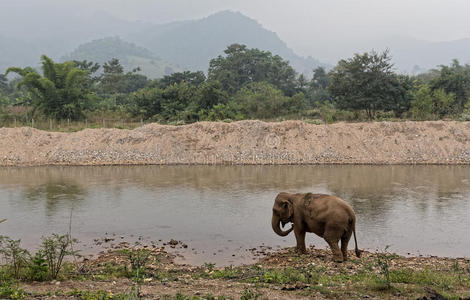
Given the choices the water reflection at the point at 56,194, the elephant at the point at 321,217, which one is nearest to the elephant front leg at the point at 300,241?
the elephant at the point at 321,217

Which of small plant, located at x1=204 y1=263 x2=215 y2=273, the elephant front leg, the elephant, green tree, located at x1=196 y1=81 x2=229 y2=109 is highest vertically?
green tree, located at x1=196 y1=81 x2=229 y2=109

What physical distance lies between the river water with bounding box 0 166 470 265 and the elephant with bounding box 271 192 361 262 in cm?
152

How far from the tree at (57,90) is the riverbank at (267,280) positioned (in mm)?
37923

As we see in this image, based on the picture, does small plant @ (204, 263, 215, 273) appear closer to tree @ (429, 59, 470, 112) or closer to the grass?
the grass

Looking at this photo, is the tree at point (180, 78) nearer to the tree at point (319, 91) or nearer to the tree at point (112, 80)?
the tree at point (112, 80)

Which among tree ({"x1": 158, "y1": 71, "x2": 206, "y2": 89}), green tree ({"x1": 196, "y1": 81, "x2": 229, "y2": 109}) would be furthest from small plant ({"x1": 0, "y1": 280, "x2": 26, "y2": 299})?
tree ({"x1": 158, "y1": 71, "x2": 206, "y2": 89})

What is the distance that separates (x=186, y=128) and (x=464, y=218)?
87.9 ft

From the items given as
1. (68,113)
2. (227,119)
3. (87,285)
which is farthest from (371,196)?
(68,113)

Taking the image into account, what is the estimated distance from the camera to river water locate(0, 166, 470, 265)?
12.2 meters

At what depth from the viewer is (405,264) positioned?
9.50m

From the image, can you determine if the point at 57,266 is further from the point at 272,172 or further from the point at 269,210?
the point at 272,172

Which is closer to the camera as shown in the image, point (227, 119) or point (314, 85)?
point (227, 119)

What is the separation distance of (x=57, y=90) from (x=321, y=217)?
40.8m

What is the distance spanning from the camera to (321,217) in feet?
33.1
